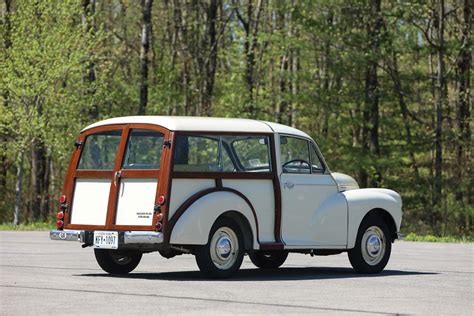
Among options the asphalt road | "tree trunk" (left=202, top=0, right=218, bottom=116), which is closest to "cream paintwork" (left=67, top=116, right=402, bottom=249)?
the asphalt road

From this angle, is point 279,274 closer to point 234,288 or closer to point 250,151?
point 250,151

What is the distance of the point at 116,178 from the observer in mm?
14555

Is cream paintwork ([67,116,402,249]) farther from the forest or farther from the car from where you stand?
the forest

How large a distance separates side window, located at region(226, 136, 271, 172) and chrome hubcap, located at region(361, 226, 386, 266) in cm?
192

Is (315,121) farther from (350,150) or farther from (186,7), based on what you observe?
(186,7)

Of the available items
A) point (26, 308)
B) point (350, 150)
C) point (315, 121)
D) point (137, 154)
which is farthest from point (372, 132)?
point (26, 308)

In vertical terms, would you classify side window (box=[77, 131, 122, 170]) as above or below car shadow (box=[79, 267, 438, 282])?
above

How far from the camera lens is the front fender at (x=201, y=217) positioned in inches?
541

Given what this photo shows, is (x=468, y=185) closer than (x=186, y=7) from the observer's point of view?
Yes

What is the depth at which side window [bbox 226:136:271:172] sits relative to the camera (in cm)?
1487

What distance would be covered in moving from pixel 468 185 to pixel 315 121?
938cm

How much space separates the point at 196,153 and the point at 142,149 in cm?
71

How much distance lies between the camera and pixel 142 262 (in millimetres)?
17609

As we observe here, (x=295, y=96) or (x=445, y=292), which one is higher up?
(x=295, y=96)
